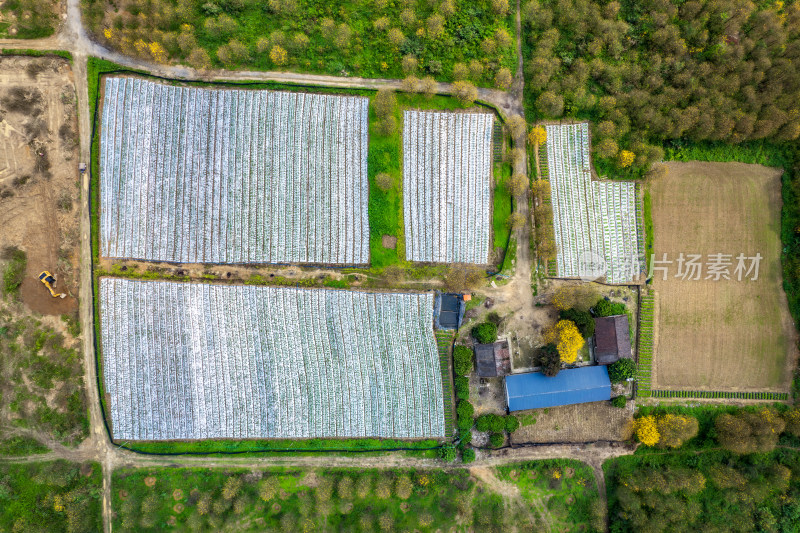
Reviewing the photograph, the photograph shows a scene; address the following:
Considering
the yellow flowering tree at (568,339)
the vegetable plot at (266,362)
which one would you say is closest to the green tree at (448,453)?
the vegetable plot at (266,362)

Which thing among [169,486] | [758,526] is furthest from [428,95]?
[758,526]

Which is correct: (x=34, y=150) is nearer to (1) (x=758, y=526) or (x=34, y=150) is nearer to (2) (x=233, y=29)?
(2) (x=233, y=29)

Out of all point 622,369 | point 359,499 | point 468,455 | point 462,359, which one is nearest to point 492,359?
point 462,359

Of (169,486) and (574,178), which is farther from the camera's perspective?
(574,178)

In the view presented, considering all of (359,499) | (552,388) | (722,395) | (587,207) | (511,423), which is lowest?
(359,499)

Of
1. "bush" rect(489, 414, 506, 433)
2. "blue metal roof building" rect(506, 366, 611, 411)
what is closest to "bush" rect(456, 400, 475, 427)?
"bush" rect(489, 414, 506, 433)

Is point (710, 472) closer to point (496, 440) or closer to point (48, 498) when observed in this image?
point (496, 440)
